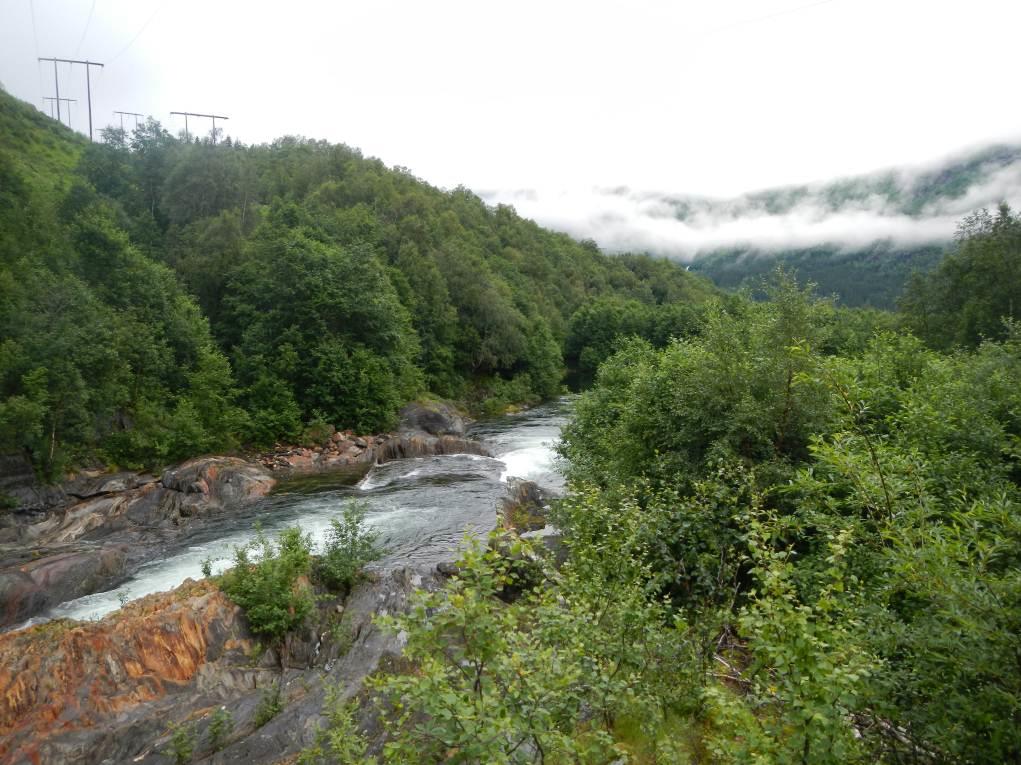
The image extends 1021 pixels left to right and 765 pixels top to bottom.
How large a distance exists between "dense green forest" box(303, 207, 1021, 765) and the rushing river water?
273 inches

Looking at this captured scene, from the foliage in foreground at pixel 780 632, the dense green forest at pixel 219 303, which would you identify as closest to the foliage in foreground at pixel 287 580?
the foliage in foreground at pixel 780 632

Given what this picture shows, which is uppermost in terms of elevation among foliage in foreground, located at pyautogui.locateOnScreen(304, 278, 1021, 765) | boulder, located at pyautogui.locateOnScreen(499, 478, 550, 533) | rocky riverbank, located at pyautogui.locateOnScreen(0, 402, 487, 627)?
foliage in foreground, located at pyautogui.locateOnScreen(304, 278, 1021, 765)

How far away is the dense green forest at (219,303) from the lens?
2412 cm

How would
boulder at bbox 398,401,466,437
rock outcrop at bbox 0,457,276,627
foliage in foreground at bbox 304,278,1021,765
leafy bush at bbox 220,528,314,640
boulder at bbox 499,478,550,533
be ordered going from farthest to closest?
boulder at bbox 398,401,466,437
boulder at bbox 499,478,550,533
rock outcrop at bbox 0,457,276,627
leafy bush at bbox 220,528,314,640
foliage in foreground at bbox 304,278,1021,765

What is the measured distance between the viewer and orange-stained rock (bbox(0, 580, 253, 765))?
33.8ft

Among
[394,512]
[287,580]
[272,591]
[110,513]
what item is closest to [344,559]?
[287,580]

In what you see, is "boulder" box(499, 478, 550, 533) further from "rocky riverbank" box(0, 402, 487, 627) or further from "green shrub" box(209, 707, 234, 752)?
"green shrub" box(209, 707, 234, 752)

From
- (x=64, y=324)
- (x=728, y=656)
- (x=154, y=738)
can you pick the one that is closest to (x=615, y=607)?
(x=728, y=656)

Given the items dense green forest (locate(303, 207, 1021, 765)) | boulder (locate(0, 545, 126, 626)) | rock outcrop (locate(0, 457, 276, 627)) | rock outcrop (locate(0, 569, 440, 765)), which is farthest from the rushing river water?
dense green forest (locate(303, 207, 1021, 765))

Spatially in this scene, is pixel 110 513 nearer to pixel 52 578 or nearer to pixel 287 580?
pixel 52 578

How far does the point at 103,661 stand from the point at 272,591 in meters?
3.14

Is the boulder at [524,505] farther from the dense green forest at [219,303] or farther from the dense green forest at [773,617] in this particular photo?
the dense green forest at [219,303]

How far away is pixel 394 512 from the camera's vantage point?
72.3 ft

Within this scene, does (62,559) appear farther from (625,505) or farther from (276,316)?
(276,316)
